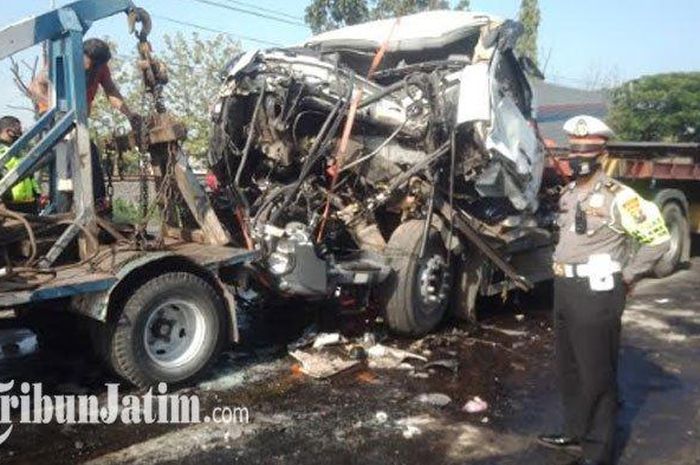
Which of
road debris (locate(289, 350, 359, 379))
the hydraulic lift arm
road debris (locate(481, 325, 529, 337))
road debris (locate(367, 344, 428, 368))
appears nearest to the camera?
the hydraulic lift arm

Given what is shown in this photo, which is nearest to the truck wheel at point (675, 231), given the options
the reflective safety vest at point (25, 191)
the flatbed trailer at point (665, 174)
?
the flatbed trailer at point (665, 174)

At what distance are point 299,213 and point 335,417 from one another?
6.66 feet

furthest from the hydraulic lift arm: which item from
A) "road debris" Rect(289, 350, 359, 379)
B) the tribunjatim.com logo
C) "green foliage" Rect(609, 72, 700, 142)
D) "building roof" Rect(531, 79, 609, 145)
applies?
"building roof" Rect(531, 79, 609, 145)

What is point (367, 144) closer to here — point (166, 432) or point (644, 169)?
point (166, 432)

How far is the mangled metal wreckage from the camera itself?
5727 mm

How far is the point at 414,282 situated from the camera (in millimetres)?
Result: 5934

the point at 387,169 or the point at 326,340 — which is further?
the point at 387,169

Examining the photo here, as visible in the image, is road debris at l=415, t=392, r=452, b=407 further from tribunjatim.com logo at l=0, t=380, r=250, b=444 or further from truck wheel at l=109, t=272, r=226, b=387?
truck wheel at l=109, t=272, r=226, b=387

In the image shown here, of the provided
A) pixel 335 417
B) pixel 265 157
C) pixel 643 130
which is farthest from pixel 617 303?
pixel 643 130

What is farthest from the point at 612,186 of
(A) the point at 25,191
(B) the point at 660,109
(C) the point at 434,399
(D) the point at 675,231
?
(B) the point at 660,109

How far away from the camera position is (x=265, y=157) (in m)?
6.20

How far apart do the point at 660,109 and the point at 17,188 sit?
1775 centimetres

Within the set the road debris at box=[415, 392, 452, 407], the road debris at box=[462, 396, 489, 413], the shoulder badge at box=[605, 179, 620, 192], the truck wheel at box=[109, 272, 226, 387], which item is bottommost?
the road debris at box=[415, 392, 452, 407]

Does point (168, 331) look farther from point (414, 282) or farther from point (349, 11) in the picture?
point (349, 11)
